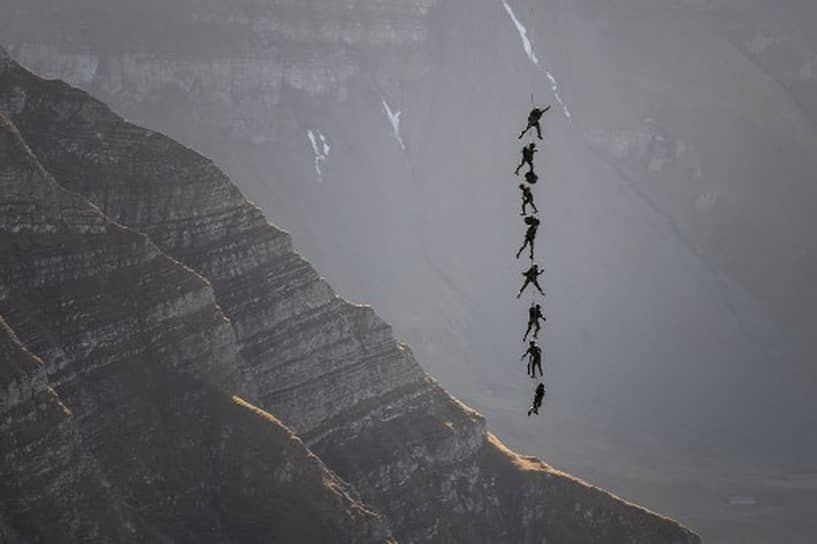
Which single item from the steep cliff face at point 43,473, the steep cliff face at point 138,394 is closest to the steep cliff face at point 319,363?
the steep cliff face at point 138,394

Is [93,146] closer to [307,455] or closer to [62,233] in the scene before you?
[62,233]

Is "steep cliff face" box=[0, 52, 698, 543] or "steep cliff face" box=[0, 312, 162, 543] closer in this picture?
"steep cliff face" box=[0, 312, 162, 543]

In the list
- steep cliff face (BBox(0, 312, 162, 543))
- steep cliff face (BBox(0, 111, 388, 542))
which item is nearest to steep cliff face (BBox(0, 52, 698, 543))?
steep cliff face (BBox(0, 111, 388, 542))

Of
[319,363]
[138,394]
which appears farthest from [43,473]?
[319,363]

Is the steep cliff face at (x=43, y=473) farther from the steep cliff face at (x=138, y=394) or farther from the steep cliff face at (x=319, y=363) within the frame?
the steep cliff face at (x=319, y=363)

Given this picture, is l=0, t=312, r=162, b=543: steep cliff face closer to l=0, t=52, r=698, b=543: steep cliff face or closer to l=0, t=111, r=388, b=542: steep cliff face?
l=0, t=111, r=388, b=542: steep cliff face

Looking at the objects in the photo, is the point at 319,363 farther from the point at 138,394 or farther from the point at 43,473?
the point at 43,473

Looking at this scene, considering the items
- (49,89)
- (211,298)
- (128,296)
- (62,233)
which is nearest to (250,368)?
(211,298)
